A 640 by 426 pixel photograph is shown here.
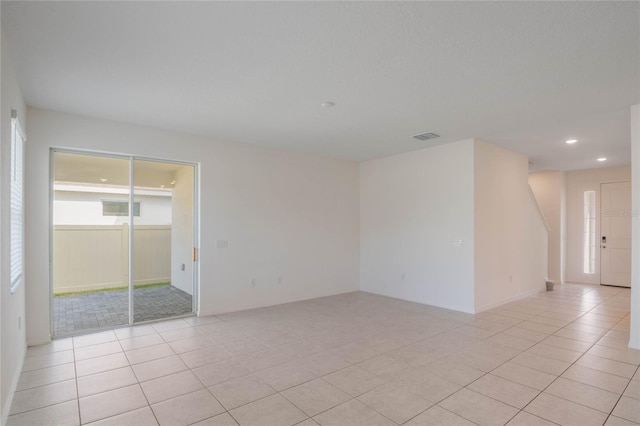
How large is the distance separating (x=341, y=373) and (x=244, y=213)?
3.08m

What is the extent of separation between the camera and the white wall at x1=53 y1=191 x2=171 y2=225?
13.9 feet

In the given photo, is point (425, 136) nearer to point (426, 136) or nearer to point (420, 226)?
point (426, 136)

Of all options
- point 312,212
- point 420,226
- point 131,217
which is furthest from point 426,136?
point 131,217

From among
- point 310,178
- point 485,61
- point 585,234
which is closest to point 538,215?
point 585,234

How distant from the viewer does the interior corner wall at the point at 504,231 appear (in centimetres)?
516

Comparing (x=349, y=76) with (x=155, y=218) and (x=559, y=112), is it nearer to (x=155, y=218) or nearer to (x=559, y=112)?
(x=559, y=112)

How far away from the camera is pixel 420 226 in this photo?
5.81m

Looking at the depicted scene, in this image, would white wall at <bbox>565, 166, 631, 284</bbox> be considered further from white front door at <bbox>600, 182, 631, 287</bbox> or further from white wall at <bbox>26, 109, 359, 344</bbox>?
white wall at <bbox>26, 109, 359, 344</bbox>

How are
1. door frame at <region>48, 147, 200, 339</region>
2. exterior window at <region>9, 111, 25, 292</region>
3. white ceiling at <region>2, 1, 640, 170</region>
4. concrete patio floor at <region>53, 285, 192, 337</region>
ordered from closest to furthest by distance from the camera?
white ceiling at <region>2, 1, 640, 170</region>
exterior window at <region>9, 111, 25, 292</region>
door frame at <region>48, 147, 200, 339</region>
concrete patio floor at <region>53, 285, 192, 337</region>

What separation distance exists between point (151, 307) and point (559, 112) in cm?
612

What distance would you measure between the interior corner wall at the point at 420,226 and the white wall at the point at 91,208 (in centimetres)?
390

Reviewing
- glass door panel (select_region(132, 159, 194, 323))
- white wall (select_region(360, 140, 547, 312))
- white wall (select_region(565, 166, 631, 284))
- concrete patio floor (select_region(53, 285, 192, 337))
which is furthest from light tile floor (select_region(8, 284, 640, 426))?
white wall (select_region(565, 166, 631, 284))

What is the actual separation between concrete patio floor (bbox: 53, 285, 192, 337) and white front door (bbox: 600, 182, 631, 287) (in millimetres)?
8626

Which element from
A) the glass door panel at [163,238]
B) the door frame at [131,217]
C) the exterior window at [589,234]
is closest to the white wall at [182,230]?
the glass door panel at [163,238]
